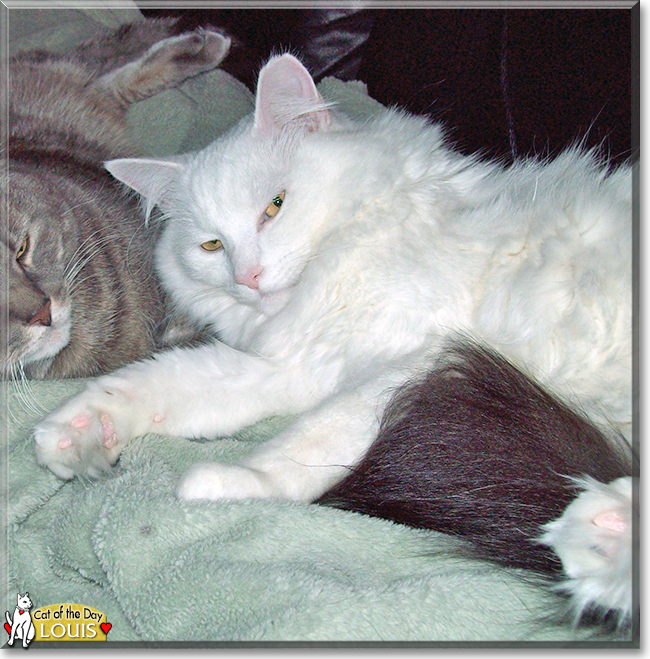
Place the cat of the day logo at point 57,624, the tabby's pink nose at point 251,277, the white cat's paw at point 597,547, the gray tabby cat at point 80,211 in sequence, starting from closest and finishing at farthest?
the white cat's paw at point 597,547 → the cat of the day logo at point 57,624 → the tabby's pink nose at point 251,277 → the gray tabby cat at point 80,211

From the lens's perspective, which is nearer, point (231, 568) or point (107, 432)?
point (231, 568)

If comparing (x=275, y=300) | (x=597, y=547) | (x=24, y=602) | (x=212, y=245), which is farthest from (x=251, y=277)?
(x=597, y=547)

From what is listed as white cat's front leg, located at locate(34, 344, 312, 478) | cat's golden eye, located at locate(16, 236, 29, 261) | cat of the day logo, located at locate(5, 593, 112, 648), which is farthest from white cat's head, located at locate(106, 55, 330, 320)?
cat of the day logo, located at locate(5, 593, 112, 648)

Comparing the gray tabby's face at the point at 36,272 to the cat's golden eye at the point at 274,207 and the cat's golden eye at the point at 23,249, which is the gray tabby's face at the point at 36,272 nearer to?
the cat's golden eye at the point at 23,249

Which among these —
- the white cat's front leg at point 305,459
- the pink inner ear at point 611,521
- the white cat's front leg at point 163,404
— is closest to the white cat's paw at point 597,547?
the pink inner ear at point 611,521

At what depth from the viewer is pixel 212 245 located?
141cm

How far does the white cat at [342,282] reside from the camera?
1.07 meters

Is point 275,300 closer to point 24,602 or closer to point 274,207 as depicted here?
point 274,207

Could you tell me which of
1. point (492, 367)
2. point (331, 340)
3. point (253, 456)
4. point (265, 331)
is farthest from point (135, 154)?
point (492, 367)

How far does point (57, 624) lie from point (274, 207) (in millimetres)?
819

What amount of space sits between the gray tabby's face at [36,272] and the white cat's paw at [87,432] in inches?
10.1

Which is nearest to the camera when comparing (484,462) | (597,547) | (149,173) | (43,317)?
(597,547)

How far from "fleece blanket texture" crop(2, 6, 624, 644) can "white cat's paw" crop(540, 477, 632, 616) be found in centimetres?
→ 5

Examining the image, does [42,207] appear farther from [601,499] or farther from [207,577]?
[601,499]
